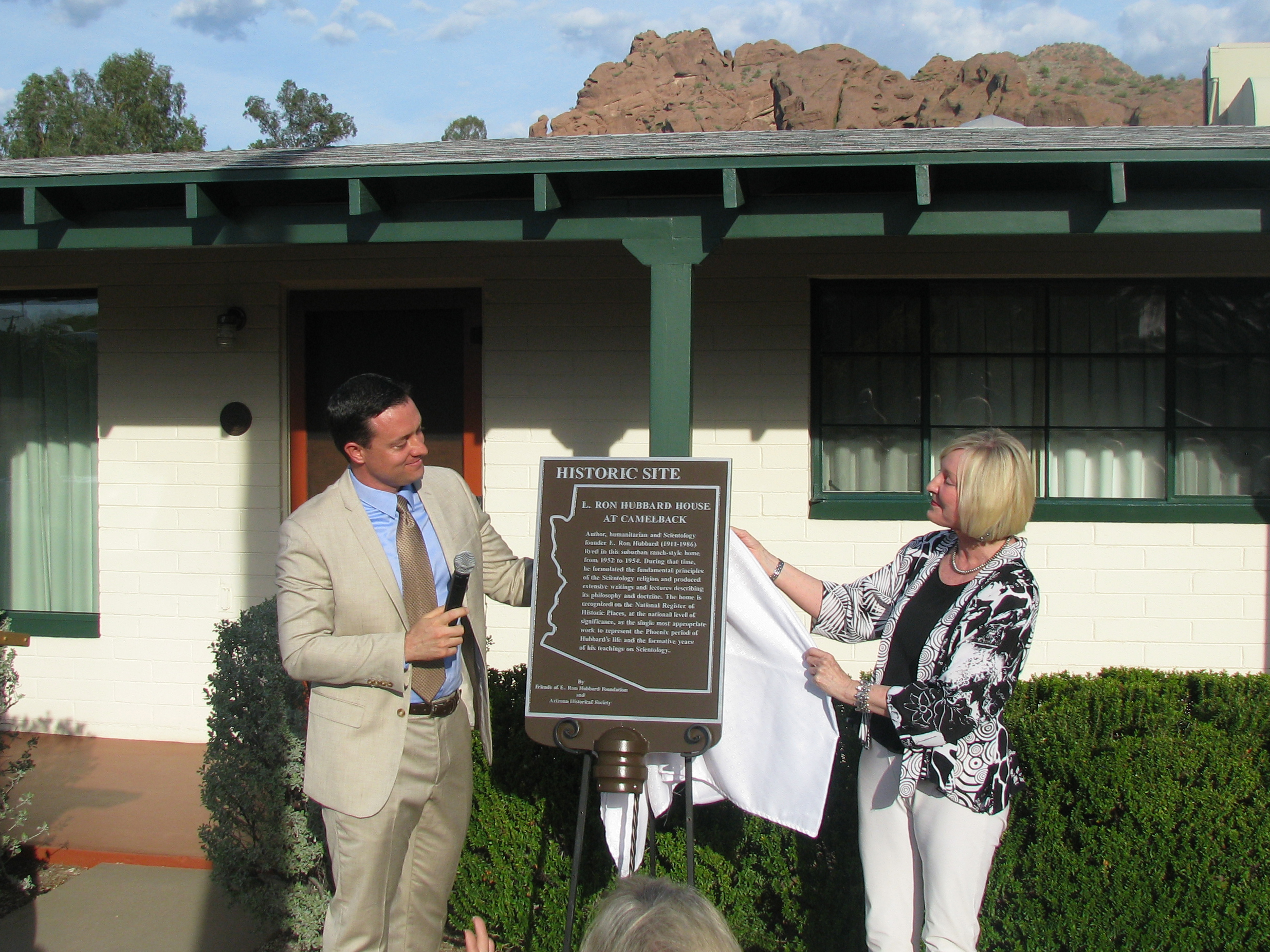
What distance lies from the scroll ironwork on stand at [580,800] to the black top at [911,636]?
77 cm

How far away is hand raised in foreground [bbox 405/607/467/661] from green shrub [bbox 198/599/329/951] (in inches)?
46.3

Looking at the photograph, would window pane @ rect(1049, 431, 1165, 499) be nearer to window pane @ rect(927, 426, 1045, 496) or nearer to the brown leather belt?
window pane @ rect(927, 426, 1045, 496)

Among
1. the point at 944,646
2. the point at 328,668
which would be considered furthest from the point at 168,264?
the point at 944,646

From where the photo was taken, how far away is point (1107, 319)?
5543mm

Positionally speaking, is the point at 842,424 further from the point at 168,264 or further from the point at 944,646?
the point at 168,264

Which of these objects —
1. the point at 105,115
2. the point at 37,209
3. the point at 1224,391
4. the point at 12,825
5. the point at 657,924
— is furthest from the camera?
the point at 105,115

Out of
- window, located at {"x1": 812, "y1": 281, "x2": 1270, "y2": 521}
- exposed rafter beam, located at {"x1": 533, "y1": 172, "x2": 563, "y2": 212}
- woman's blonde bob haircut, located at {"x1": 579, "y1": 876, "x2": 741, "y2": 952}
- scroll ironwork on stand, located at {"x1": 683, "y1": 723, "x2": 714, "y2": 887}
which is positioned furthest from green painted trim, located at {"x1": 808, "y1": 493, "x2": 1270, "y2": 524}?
woman's blonde bob haircut, located at {"x1": 579, "y1": 876, "x2": 741, "y2": 952}

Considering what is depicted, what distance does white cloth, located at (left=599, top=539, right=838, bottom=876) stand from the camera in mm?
2752

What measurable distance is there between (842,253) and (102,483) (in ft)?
14.6

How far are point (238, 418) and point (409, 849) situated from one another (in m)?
3.81

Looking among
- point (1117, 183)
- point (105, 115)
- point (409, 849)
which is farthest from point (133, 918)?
point (105, 115)

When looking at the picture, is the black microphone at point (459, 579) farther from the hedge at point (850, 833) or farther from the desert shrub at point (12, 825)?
the desert shrub at point (12, 825)

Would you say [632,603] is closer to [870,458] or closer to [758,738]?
[758,738]

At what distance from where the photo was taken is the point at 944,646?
2400mm
